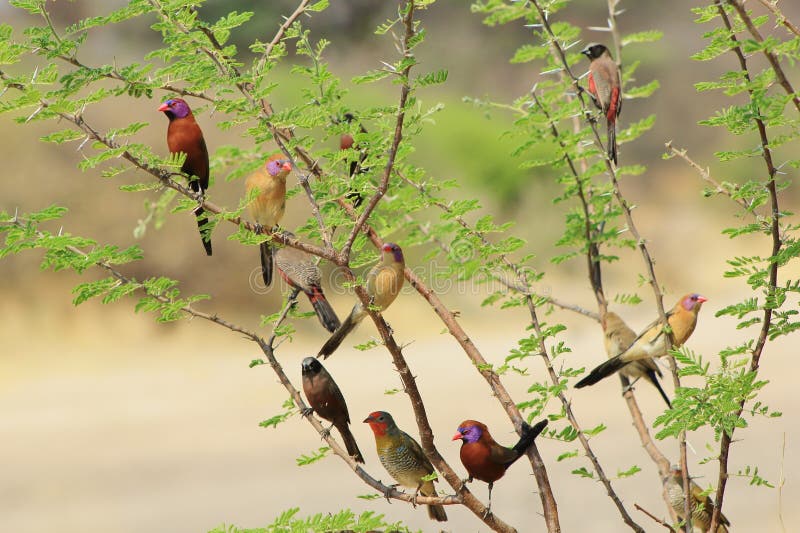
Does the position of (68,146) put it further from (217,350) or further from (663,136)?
(663,136)

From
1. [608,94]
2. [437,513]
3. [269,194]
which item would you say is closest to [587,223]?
[608,94]

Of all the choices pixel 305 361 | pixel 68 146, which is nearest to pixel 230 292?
pixel 68 146

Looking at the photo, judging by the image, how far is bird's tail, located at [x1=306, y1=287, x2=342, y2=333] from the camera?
126 inches

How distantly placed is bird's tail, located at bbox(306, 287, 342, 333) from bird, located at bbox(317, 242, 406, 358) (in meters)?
0.04

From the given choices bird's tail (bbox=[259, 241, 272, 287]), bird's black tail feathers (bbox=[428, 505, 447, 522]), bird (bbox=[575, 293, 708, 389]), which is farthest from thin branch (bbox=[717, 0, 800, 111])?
bird's black tail feathers (bbox=[428, 505, 447, 522])

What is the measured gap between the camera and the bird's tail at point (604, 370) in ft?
10.2

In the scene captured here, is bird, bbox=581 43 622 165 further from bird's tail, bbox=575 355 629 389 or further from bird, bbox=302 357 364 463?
bird, bbox=302 357 364 463

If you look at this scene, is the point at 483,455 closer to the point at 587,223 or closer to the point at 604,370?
the point at 604,370

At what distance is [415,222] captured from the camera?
3162mm

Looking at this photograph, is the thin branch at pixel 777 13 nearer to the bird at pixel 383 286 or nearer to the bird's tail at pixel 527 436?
the bird's tail at pixel 527 436

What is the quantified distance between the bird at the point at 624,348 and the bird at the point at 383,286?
0.81 meters

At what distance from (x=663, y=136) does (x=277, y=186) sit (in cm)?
1564

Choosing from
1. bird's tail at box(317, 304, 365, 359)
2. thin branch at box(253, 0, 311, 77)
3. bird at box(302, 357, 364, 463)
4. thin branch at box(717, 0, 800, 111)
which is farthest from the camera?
bird at box(302, 357, 364, 463)

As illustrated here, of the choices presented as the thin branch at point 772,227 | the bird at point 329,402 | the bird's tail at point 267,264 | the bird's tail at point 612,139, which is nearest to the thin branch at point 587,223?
the bird's tail at point 612,139
